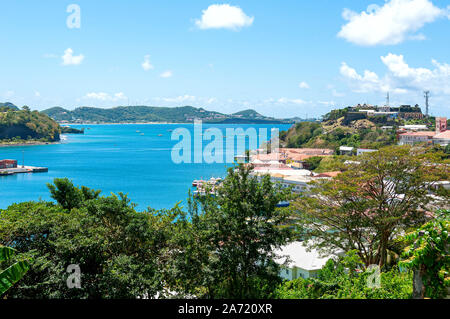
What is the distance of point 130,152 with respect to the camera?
6762 cm

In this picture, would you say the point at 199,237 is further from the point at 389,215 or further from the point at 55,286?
the point at 389,215

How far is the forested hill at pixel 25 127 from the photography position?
259ft

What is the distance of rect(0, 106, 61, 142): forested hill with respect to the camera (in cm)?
7881

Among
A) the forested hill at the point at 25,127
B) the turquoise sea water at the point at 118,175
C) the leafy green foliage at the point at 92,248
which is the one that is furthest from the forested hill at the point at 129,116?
the leafy green foliage at the point at 92,248

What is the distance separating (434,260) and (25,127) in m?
90.9

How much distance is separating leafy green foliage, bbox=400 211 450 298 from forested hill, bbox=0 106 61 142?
287ft

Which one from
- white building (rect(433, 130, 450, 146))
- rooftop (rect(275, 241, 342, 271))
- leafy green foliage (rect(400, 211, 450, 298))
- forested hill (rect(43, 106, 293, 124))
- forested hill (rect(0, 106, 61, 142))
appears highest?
forested hill (rect(43, 106, 293, 124))

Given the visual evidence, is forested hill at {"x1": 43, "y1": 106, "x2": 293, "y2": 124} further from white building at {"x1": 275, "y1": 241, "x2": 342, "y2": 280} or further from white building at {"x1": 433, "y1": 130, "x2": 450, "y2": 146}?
white building at {"x1": 275, "y1": 241, "x2": 342, "y2": 280}

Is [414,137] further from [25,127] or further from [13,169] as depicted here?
[25,127]

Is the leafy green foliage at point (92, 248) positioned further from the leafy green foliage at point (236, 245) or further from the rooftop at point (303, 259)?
the rooftop at point (303, 259)

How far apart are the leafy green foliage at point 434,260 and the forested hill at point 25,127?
87336mm

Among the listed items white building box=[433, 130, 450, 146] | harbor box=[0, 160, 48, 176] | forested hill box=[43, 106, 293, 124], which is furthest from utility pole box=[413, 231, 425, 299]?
forested hill box=[43, 106, 293, 124]
